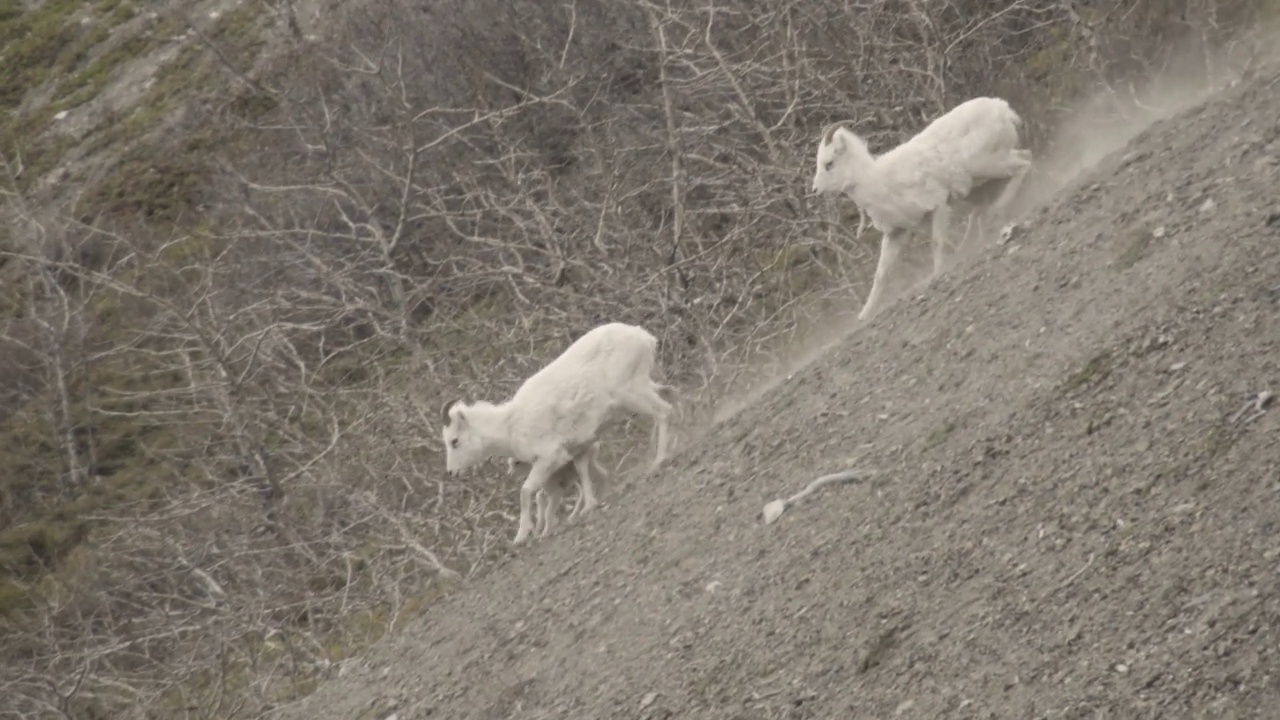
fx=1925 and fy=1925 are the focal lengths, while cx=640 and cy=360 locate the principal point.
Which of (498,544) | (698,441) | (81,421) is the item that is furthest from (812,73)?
(81,421)

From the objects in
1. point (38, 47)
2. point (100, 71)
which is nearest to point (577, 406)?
point (100, 71)

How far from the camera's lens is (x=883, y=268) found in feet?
40.8

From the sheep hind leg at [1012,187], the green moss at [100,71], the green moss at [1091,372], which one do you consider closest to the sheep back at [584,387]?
the sheep hind leg at [1012,187]

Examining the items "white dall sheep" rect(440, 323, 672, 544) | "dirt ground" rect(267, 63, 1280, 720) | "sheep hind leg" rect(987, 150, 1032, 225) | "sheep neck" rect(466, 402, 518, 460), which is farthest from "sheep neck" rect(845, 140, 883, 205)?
"sheep neck" rect(466, 402, 518, 460)

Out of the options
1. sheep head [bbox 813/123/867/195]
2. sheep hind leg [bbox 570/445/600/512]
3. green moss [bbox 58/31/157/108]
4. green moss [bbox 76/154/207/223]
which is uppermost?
sheep head [bbox 813/123/867/195]

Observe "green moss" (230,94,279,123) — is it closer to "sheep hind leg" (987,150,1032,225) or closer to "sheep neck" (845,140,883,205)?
"sheep neck" (845,140,883,205)

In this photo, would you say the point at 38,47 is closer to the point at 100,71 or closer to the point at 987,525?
the point at 100,71

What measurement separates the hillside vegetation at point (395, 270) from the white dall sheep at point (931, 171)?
34.6 inches

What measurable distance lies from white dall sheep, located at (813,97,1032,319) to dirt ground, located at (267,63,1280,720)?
42.7 inches

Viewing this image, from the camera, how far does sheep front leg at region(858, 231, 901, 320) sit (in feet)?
40.3

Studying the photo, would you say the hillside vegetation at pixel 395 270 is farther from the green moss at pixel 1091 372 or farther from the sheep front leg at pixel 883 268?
the green moss at pixel 1091 372

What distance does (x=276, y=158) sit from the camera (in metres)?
30.4

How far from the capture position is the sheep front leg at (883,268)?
12.3 meters

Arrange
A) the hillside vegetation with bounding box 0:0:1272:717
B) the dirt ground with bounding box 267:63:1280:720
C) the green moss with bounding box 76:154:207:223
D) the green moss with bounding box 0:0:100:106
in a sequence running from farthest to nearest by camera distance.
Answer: the green moss with bounding box 0:0:100:106 < the green moss with bounding box 76:154:207:223 < the hillside vegetation with bounding box 0:0:1272:717 < the dirt ground with bounding box 267:63:1280:720
